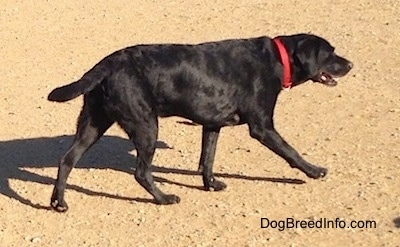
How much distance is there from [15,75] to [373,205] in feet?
17.5

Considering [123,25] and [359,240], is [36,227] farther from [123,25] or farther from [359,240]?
[123,25]

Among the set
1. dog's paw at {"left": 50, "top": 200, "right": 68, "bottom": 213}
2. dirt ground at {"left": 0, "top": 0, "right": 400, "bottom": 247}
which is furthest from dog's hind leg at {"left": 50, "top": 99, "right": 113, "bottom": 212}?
dirt ground at {"left": 0, "top": 0, "right": 400, "bottom": 247}

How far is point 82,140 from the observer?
21.6ft

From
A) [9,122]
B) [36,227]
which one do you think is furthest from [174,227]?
[9,122]

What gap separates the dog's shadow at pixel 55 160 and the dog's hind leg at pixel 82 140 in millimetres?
200

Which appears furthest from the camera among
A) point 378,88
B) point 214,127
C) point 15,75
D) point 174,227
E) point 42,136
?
point 15,75

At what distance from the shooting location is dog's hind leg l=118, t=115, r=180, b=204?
6348 mm

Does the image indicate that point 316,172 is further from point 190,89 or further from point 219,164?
point 190,89

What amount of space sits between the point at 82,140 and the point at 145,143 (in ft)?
1.67

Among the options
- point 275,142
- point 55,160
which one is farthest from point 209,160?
point 55,160

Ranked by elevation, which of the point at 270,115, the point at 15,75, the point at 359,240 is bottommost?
the point at 15,75

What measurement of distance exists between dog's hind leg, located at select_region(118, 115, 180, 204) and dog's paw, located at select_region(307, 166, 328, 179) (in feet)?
3.33

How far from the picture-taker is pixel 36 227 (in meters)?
6.36

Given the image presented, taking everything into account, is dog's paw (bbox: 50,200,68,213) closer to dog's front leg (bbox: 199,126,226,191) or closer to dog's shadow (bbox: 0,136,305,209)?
dog's shadow (bbox: 0,136,305,209)
